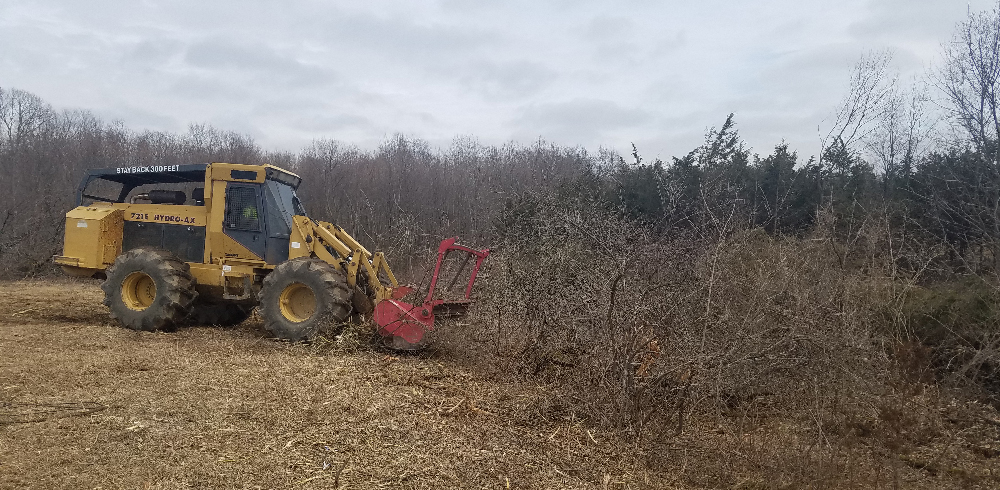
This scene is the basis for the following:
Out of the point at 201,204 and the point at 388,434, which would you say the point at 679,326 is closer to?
the point at 388,434

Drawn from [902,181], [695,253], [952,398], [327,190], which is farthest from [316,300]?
[327,190]

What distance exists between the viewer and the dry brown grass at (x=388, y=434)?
4.02 metres

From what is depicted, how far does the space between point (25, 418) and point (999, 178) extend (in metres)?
14.2

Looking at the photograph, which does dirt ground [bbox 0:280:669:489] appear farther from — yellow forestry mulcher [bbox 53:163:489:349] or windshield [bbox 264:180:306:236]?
windshield [bbox 264:180:306:236]

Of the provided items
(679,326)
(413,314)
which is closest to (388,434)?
(679,326)

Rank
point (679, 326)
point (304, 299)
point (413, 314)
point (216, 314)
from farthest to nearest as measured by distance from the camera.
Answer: point (216, 314) < point (304, 299) < point (413, 314) < point (679, 326)

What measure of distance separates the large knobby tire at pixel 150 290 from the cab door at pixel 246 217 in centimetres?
87

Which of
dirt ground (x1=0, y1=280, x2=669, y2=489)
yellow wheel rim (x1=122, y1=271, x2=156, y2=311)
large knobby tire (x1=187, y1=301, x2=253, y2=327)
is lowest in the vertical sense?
dirt ground (x1=0, y1=280, x2=669, y2=489)

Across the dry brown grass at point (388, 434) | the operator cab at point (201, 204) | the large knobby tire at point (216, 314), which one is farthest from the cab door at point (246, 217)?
the dry brown grass at point (388, 434)

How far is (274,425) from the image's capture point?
4.77 m

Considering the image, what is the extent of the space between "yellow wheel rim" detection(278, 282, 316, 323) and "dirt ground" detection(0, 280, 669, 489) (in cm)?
81

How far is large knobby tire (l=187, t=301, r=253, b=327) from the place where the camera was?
966cm

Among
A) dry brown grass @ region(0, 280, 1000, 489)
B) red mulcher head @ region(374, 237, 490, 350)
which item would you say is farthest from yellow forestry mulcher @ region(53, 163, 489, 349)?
dry brown grass @ region(0, 280, 1000, 489)

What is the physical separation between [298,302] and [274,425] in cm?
358
